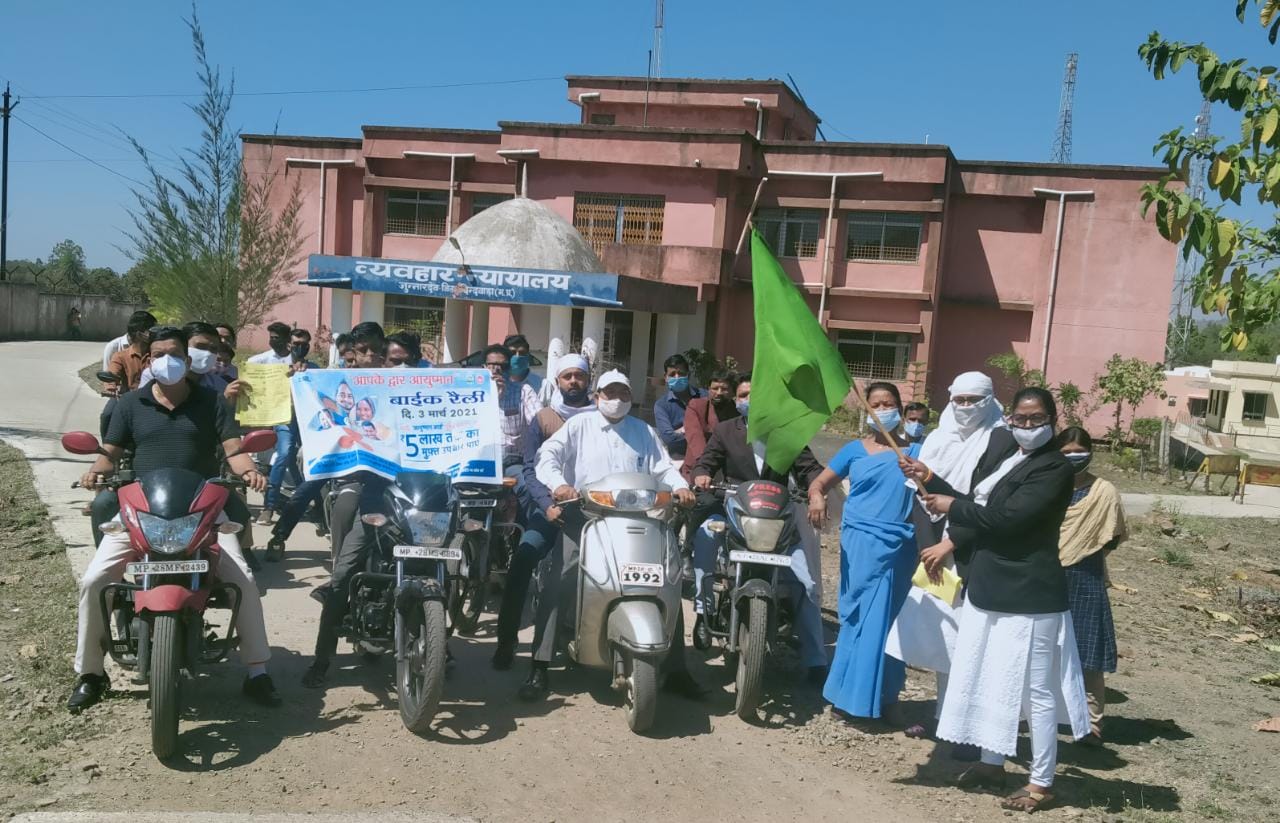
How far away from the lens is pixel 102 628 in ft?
15.9

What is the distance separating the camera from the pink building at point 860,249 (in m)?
28.0

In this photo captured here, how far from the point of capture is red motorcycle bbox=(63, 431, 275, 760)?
4.41 meters

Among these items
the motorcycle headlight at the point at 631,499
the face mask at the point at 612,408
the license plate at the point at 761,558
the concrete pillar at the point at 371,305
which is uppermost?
the concrete pillar at the point at 371,305

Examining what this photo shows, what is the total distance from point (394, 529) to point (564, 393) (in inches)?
63.4

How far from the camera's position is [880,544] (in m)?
5.49

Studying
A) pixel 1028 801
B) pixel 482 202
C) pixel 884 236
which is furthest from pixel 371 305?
pixel 1028 801

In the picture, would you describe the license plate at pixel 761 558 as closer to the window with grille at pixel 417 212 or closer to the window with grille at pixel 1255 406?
the window with grille at pixel 417 212

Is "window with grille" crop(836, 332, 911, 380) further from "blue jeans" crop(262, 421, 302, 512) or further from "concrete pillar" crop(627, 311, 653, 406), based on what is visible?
"blue jeans" crop(262, 421, 302, 512)

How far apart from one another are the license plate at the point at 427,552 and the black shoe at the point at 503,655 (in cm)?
101

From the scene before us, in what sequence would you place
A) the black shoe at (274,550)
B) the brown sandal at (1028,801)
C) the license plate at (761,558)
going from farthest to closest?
1. the black shoe at (274,550)
2. the license plate at (761,558)
3. the brown sandal at (1028,801)

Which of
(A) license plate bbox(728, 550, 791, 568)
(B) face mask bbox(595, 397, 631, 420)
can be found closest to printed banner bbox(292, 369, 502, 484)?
(B) face mask bbox(595, 397, 631, 420)

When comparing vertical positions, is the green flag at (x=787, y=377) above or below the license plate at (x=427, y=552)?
above

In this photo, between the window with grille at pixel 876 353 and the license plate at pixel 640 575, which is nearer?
the license plate at pixel 640 575

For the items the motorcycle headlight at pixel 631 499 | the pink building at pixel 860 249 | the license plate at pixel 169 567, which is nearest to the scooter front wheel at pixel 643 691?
the motorcycle headlight at pixel 631 499
